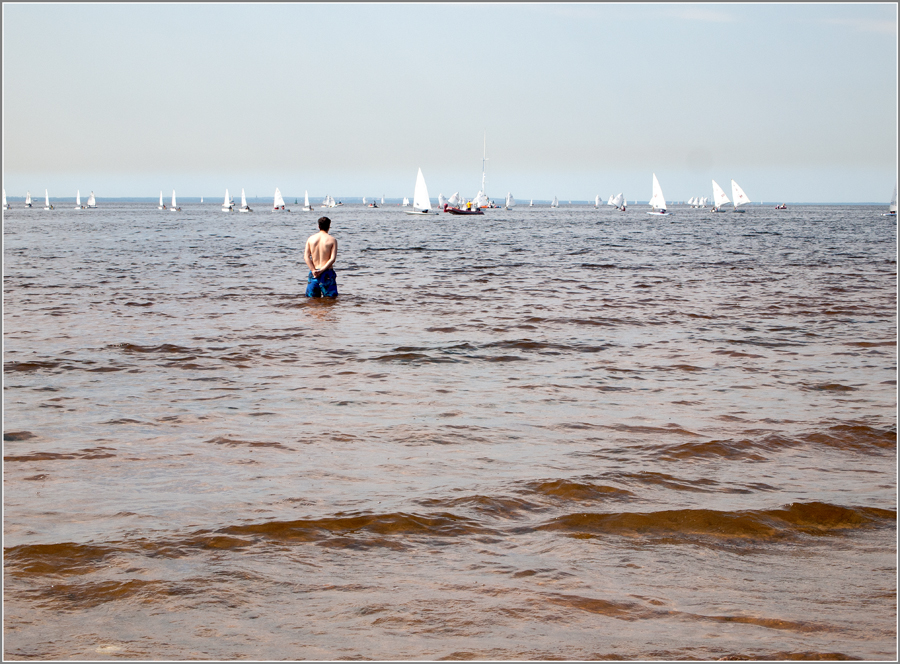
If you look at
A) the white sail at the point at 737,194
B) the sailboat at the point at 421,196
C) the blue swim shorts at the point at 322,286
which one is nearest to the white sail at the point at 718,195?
the white sail at the point at 737,194

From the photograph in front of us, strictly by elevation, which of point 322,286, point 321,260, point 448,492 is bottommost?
point 448,492

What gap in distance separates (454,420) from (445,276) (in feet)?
59.9

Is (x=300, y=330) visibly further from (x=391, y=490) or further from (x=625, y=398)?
(x=391, y=490)

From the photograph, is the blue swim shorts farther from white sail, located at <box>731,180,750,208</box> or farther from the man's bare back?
white sail, located at <box>731,180,750,208</box>

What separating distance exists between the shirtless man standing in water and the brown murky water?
139 inches

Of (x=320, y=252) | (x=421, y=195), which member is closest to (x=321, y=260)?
(x=320, y=252)

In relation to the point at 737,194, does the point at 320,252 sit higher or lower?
lower

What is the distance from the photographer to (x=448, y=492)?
5.62 meters

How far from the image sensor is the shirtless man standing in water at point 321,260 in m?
17.0

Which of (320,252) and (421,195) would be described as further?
(421,195)

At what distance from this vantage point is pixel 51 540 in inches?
184

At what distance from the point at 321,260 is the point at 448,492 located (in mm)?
12511

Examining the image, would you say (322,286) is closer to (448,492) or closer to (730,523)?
(448,492)

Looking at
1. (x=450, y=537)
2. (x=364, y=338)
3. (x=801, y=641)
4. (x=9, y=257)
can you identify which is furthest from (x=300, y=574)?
(x=9, y=257)
